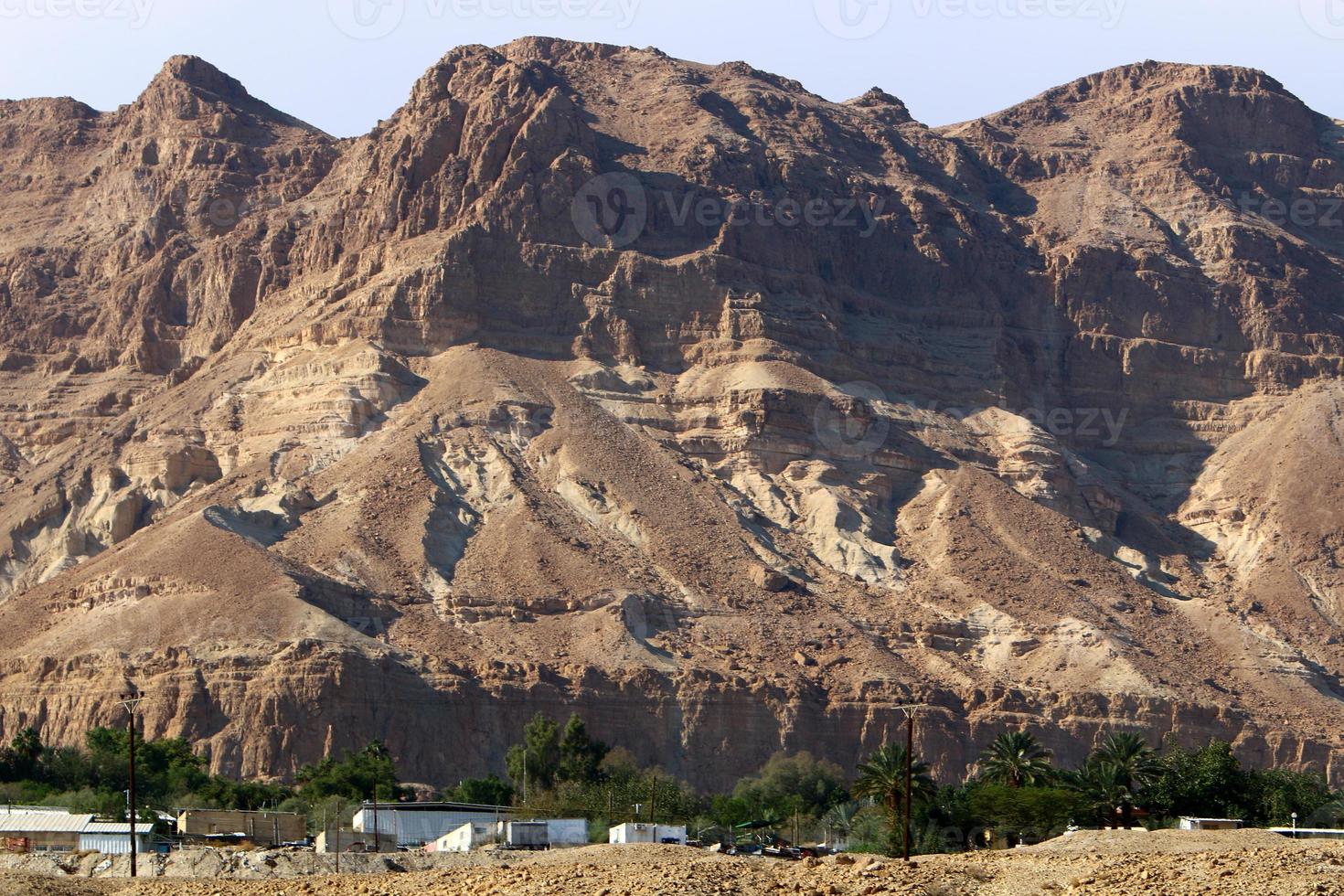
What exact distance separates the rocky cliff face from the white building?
1148 inches

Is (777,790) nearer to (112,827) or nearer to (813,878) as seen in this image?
(112,827)

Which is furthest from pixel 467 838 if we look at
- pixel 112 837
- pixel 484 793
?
pixel 484 793

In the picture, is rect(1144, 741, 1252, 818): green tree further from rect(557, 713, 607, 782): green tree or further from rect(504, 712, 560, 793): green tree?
rect(504, 712, 560, 793): green tree

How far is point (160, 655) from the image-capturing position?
116812 mm

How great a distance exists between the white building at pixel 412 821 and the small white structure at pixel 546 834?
215 inches

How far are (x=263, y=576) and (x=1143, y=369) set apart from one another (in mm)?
59249

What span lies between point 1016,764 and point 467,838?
83.2ft

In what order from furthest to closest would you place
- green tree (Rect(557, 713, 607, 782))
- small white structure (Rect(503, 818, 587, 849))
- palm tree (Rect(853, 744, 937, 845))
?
green tree (Rect(557, 713, 607, 782)), palm tree (Rect(853, 744, 937, 845)), small white structure (Rect(503, 818, 587, 849))

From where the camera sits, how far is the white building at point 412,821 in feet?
268

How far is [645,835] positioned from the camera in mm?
74500

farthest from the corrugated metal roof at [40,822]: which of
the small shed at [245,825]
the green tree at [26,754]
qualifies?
the green tree at [26,754]

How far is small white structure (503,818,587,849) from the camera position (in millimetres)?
73938

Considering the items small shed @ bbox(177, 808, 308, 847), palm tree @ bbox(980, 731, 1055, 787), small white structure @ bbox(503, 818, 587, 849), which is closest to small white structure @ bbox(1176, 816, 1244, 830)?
palm tree @ bbox(980, 731, 1055, 787)

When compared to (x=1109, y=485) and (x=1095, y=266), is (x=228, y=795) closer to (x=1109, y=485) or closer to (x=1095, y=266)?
(x=1109, y=485)
